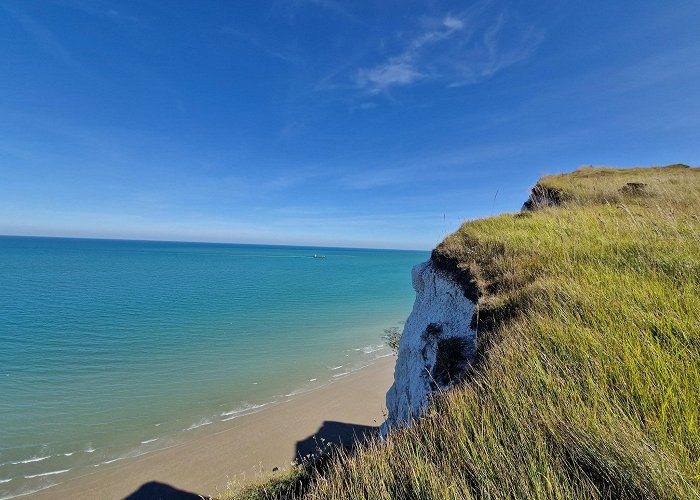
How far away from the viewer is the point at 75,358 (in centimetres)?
2273

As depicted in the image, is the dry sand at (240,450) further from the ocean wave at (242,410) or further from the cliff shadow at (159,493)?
the ocean wave at (242,410)

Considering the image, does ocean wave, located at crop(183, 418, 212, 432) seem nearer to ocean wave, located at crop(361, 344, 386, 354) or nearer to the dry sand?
the dry sand

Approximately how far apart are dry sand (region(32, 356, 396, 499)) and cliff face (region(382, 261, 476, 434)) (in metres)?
6.56

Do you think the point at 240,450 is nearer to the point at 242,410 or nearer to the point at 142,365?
the point at 242,410

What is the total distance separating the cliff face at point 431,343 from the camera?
7195mm

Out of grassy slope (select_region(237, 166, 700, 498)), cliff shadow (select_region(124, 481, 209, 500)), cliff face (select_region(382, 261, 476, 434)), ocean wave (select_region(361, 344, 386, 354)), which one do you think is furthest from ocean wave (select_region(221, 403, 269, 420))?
grassy slope (select_region(237, 166, 700, 498))

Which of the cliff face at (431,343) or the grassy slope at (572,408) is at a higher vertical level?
the grassy slope at (572,408)

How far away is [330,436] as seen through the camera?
16.7 meters

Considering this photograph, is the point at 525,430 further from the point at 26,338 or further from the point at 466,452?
the point at 26,338

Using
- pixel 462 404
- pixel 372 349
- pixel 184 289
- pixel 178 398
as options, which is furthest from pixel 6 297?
pixel 462 404

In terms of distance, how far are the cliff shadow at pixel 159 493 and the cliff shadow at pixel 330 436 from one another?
4.85 m

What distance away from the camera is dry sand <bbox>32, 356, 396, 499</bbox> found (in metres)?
12.5

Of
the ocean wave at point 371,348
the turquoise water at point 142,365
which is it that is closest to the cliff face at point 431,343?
the turquoise water at point 142,365

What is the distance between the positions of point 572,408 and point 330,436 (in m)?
17.2
